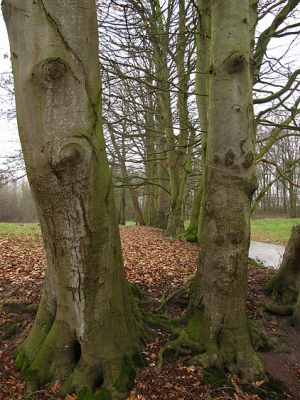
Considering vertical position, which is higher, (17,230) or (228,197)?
(228,197)

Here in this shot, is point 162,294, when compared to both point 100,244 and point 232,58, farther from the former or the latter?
point 232,58

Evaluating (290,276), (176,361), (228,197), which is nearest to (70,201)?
(228,197)

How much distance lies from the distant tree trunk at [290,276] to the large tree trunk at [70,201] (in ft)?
7.48

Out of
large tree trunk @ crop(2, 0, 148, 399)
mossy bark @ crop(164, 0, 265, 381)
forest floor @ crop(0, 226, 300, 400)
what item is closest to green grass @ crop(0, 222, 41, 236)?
forest floor @ crop(0, 226, 300, 400)

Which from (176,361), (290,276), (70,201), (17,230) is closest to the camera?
(70,201)

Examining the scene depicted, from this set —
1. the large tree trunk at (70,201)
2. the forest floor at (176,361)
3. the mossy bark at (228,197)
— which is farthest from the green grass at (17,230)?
the mossy bark at (228,197)

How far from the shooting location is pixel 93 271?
223 cm

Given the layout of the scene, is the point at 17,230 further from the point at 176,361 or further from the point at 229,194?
the point at 229,194

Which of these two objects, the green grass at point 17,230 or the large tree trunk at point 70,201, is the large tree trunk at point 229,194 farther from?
the green grass at point 17,230

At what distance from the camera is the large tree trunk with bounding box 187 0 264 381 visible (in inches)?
98.4

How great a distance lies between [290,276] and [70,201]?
3329 mm

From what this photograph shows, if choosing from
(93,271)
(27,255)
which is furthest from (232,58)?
(27,255)

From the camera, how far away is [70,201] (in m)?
2.04

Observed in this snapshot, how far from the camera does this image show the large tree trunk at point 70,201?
1869 mm
